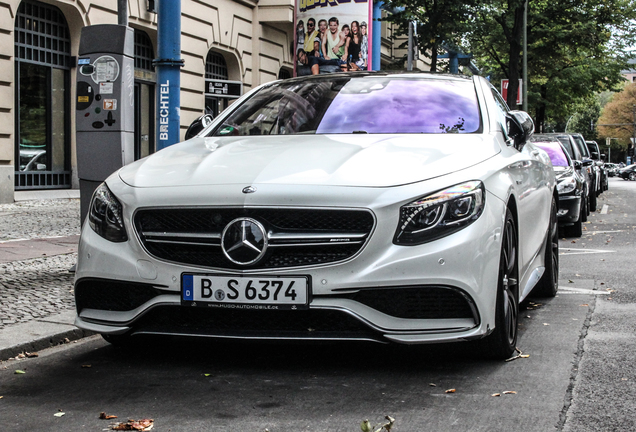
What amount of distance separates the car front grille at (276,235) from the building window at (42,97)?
13644 mm

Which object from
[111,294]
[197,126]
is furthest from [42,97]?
[111,294]

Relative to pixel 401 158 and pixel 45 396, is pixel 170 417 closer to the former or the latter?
pixel 45 396

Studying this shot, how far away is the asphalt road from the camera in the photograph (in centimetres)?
358

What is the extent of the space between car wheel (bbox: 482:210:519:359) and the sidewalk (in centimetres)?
244

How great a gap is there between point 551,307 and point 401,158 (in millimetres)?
2666

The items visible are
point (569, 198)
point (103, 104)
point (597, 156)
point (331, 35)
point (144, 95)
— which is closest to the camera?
point (103, 104)

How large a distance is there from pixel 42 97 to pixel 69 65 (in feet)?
3.22

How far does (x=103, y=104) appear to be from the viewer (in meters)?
7.50

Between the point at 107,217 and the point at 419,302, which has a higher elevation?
the point at 107,217

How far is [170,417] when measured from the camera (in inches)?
142

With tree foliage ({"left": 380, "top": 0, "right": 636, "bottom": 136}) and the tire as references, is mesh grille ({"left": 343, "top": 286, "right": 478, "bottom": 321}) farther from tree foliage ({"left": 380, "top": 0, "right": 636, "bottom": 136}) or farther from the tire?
tree foliage ({"left": 380, "top": 0, "right": 636, "bottom": 136})

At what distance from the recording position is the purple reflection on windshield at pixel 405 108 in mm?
5223

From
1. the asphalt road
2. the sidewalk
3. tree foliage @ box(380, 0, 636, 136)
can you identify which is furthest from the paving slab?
tree foliage @ box(380, 0, 636, 136)

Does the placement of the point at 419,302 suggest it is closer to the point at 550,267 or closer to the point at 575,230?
the point at 550,267
